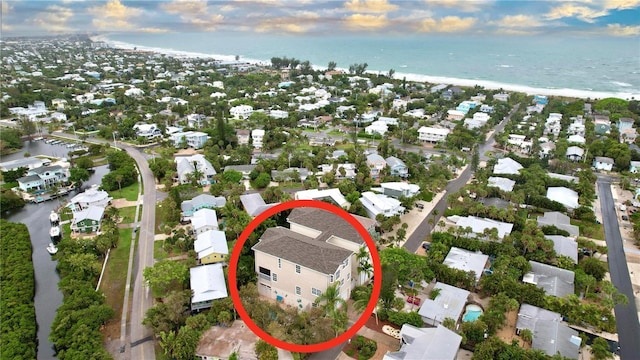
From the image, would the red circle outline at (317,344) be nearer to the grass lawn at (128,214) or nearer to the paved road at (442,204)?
the paved road at (442,204)

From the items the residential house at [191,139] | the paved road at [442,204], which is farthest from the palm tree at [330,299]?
the residential house at [191,139]

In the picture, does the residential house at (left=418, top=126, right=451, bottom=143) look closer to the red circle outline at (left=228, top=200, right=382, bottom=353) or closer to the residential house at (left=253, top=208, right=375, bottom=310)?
the residential house at (left=253, top=208, right=375, bottom=310)

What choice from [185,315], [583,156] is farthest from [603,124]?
[185,315]

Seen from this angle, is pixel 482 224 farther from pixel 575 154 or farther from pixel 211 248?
pixel 575 154

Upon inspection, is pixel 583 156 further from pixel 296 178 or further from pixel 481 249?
pixel 296 178

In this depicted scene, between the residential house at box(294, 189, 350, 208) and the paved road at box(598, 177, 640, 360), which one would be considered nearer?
the paved road at box(598, 177, 640, 360)

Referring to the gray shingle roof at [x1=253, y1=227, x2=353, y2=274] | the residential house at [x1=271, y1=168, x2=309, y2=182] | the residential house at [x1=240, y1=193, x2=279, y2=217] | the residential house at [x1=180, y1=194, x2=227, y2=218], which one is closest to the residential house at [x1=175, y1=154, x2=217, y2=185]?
the residential house at [x1=180, y1=194, x2=227, y2=218]
